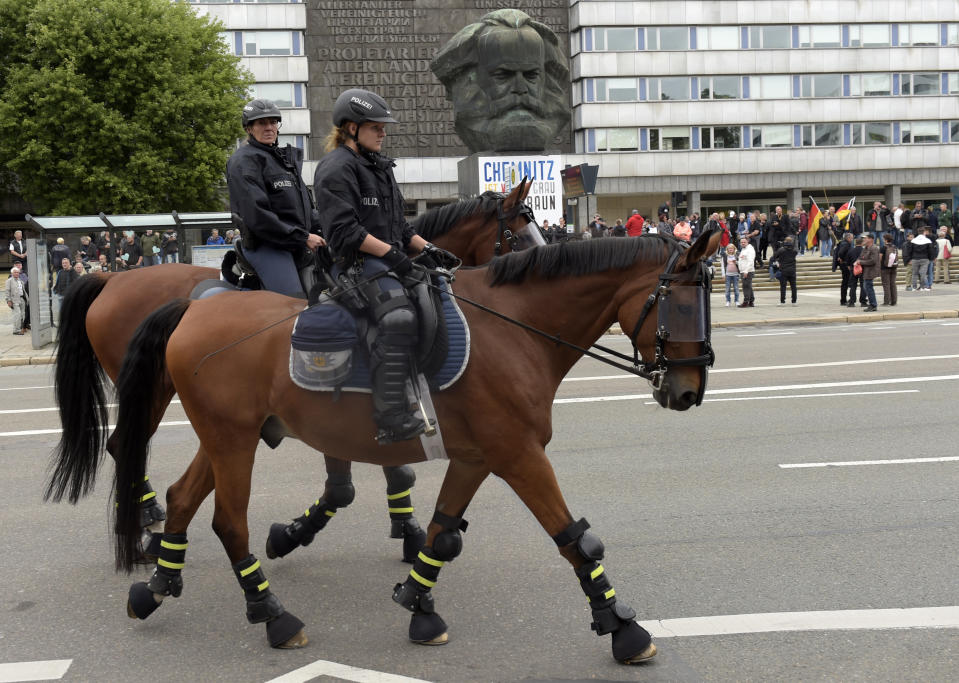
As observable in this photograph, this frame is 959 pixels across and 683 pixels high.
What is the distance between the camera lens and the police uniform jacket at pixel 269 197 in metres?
5.61

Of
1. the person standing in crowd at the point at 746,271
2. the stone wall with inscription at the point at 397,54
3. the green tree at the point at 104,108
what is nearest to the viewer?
the person standing in crowd at the point at 746,271

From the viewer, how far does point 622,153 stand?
5809 cm

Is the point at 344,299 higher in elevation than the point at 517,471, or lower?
higher

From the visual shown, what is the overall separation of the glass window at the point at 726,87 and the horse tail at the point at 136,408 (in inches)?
2304

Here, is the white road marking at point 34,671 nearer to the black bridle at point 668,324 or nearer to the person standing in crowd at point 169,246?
the black bridle at point 668,324

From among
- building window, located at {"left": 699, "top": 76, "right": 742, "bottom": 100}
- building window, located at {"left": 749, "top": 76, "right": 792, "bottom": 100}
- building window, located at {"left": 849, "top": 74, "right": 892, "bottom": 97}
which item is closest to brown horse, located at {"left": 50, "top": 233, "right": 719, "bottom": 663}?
building window, located at {"left": 699, "top": 76, "right": 742, "bottom": 100}

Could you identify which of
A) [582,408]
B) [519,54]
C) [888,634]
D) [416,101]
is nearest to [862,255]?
[519,54]

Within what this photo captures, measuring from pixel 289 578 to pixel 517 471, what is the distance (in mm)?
1772

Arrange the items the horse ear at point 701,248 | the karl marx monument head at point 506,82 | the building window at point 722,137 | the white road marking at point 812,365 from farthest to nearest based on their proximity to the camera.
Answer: the building window at point 722,137
the karl marx monument head at point 506,82
the white road marking at point 812,365
the horse ear at point 701,248

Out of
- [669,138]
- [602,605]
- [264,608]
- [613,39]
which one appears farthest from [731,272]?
[613,39]

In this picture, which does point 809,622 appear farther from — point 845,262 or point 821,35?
point 821,35

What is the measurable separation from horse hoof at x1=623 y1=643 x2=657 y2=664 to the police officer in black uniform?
2.82 m

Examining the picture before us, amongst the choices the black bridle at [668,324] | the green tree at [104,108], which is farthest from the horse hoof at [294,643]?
the green tree at [104,108]

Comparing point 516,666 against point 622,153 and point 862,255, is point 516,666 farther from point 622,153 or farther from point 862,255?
point 622,153
